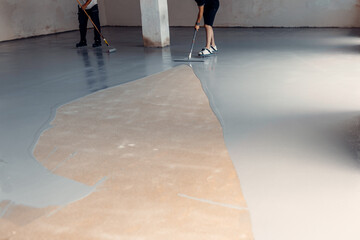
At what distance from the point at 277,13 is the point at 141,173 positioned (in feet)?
25.5

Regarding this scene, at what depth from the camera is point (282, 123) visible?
9.57 ft

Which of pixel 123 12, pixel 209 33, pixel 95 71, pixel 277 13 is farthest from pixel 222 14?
pixel 95 71

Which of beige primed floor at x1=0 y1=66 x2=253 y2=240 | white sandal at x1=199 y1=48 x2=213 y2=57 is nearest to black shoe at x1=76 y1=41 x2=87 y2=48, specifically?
white sandal at x1=199 y1=48 x2=213 y2=57

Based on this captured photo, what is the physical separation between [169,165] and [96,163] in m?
0.47

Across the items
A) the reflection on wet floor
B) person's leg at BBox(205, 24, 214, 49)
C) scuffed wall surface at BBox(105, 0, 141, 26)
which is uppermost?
scuffed wall surface at BBox(105, 0, 141, 26)

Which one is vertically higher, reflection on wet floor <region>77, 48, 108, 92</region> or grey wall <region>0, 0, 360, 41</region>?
grey wall <region>0, 0, 360, 41</region>

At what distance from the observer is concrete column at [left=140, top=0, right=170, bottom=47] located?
6.65 m

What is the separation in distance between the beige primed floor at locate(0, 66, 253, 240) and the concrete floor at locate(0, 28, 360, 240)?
99mm

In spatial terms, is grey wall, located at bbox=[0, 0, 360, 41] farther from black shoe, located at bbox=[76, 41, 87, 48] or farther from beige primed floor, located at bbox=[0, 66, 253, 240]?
beige primed floor, located at bbox=[0, 66, 253, 240]

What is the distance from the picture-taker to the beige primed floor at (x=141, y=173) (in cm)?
174

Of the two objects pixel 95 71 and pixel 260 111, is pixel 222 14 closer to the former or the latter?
pixel 95 71

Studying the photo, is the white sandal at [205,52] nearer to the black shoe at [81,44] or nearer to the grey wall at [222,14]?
the black shoe at [81,44]

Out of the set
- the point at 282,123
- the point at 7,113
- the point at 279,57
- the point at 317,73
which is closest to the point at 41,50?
the point at 7,113

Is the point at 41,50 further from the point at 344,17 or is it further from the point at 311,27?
the point at 344,17
